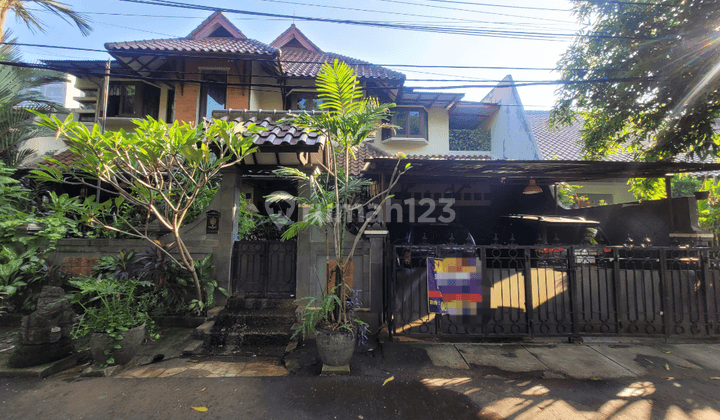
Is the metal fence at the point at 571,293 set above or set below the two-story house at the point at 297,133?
below

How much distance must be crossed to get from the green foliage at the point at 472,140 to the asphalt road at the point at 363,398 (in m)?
11.9

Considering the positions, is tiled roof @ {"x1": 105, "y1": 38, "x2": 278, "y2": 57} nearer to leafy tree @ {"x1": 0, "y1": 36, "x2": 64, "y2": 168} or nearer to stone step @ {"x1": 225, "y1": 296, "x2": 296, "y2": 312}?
leafy tree @ {"x1": 0, "y1": 36, "x2": 64, "y2": 168}

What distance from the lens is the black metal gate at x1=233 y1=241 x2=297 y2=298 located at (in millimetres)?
5688

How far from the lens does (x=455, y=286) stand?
498cm

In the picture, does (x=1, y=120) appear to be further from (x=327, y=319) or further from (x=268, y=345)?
(x=327, y=319)

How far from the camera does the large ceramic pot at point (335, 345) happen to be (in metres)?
3.87

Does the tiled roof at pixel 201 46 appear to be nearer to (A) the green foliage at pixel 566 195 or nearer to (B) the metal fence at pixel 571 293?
(B) the metal fence at pixel 571 293

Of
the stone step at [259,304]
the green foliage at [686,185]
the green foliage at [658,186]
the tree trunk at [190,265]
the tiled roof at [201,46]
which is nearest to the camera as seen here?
the tree trunk at [190,265]

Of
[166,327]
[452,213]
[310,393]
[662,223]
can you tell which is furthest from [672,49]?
[166,327]

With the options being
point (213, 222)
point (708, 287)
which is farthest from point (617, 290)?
point (213, 222)

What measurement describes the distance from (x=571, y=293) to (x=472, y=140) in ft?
35.3

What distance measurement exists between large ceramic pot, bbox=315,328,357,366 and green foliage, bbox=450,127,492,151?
489 inches

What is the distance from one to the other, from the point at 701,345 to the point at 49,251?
11.9 m

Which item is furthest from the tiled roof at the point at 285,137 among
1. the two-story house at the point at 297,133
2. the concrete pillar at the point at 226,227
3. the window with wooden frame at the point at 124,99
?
the window with wooden frame at the point at 124,99
